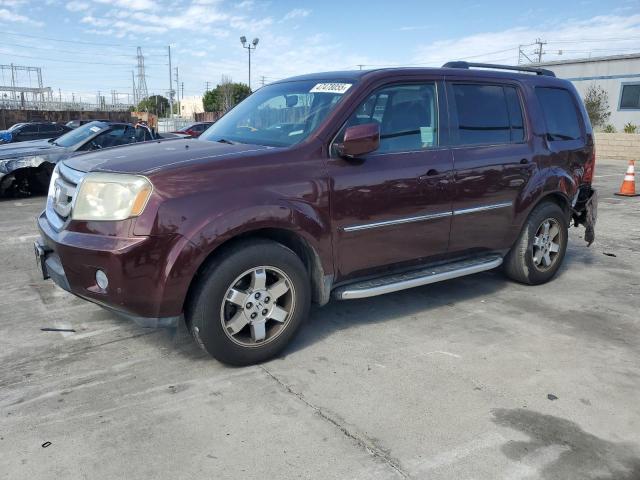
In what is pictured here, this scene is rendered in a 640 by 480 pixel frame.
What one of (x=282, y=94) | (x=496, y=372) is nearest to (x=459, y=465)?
(x=496, y=372)

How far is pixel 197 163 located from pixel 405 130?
1697mm

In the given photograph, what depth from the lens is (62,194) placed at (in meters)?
3.67

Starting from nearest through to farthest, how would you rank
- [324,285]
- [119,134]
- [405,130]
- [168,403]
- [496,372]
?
[168,403]
[496,372]
[324,285]
[405,130]
[119,134]

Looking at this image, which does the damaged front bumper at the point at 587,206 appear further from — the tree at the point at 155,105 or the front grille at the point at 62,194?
the tree at the point at 155,105

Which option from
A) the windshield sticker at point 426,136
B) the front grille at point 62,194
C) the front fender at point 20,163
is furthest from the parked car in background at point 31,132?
the windshield sticker at point 426,136

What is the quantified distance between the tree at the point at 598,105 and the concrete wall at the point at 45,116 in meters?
37.3

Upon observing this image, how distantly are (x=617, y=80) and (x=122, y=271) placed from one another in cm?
3265

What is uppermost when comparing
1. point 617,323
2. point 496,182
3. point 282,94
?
point 282,94

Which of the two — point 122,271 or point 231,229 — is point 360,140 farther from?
point 122,271

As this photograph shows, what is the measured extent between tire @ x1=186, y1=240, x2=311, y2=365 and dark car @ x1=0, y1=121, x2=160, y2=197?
7339 mm

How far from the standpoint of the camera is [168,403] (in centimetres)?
309

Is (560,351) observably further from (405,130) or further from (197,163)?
(197,163)

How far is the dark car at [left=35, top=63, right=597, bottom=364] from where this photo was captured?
10.4 feet

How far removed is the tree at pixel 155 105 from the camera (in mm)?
98519
